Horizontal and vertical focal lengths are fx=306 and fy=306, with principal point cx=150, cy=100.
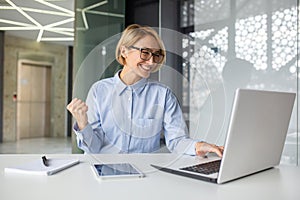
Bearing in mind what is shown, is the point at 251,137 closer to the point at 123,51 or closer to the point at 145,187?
the point at 145,187

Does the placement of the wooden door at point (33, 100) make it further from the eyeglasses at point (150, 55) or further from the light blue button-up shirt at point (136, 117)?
the eyeglasses at point (150, 55)

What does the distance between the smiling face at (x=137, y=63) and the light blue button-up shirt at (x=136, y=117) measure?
33 mm

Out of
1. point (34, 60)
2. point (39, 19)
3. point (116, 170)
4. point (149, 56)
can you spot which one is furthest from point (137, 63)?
point (34, 60)

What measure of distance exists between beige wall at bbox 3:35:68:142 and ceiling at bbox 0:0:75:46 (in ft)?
0.98

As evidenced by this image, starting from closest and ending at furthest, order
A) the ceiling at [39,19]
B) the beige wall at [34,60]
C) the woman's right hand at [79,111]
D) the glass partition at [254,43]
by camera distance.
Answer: the woman's right hand at [79,111], the glass partition at [254,43], the ceiling at [39,19], the beige wall at [34,60]

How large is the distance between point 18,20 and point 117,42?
6087 mm

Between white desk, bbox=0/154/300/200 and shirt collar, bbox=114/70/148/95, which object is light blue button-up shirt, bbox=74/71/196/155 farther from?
white desk, bbox=0/154/300/200

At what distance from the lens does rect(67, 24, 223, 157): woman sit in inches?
45.1

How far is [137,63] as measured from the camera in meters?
1.07

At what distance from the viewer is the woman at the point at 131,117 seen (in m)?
1.15

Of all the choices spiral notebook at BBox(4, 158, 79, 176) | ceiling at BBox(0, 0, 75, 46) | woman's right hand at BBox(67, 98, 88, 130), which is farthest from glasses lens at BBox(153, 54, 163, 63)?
ceiling at BBox(0, 0, 75, 46)

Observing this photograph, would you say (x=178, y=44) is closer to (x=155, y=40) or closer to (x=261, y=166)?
(x=155, y=40)

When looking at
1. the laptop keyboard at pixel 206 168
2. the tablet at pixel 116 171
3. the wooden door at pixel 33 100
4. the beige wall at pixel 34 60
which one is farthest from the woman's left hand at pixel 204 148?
the wooden door at pixel 33 100

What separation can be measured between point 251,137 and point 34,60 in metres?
8.53
